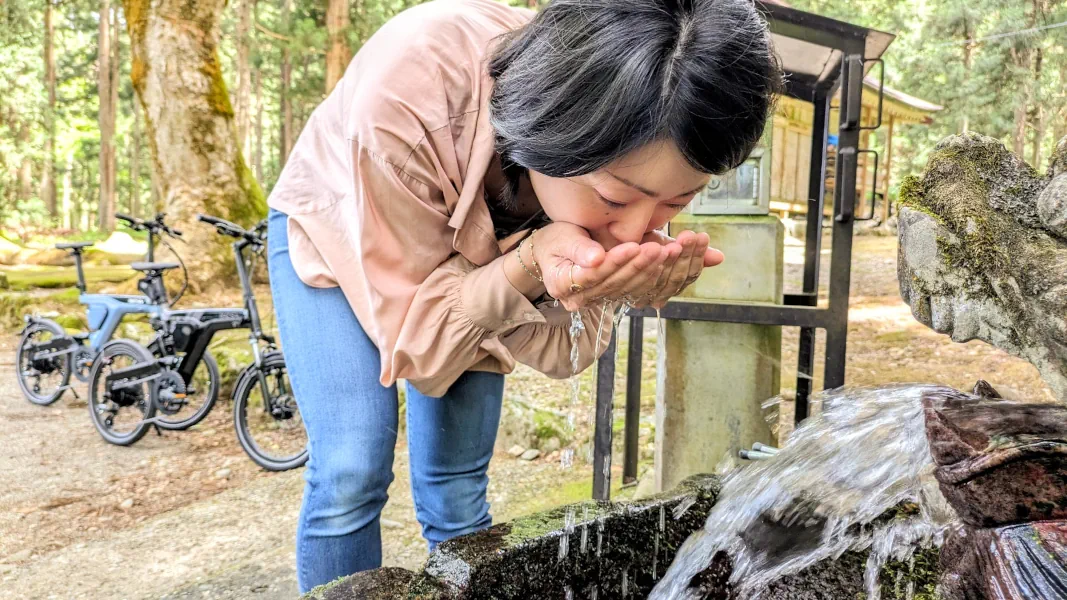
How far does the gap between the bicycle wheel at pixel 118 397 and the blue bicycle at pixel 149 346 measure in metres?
0.09

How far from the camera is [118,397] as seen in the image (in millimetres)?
4824

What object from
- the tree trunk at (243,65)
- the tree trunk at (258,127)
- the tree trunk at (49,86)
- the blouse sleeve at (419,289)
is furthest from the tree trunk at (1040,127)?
the tree trunk at (49,86)

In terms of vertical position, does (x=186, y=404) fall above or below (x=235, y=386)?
below

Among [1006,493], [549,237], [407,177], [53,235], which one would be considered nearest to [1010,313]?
[1006,493]

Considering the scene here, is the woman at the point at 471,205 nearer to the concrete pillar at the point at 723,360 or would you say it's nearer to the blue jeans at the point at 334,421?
the blue jeans at the point at 334,421

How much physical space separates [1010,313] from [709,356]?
5.90ft

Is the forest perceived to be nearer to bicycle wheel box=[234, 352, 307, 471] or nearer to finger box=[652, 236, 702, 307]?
finger box=[652, 236, 702, 307]

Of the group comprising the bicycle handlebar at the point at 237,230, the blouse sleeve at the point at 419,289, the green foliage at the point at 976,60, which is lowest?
the blouse sleeve at the point at 419,289

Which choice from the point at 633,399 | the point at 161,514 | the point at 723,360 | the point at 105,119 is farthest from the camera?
the point at 105,119

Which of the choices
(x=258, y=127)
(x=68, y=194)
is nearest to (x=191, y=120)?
(x=258, y=127)

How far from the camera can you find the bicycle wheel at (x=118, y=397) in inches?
187

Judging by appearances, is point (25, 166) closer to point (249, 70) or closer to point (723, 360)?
point (249, 70)

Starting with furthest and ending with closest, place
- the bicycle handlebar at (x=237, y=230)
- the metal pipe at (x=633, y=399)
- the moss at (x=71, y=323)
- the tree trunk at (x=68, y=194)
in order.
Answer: the tree trunk at (x=68, y=194) < the moss at (x=71, y=323) < the bicycle handlebar at (x=237, y=230) < the metal pipe at (x=633, y=399)

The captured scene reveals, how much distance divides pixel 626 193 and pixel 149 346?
15.1 feet
